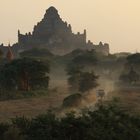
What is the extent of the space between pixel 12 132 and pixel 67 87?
4362 cm

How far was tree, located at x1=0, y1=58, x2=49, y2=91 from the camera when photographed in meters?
65.8

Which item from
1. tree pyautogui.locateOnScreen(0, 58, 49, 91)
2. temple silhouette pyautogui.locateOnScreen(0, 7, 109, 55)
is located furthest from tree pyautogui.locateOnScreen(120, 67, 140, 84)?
temple silhouette pyautogui.locateOnScreen(0, 7, 109, 55)

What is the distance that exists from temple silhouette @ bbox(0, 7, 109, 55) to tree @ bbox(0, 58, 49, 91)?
81403 mm

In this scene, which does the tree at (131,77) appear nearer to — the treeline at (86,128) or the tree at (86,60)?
the tree at (86,60)

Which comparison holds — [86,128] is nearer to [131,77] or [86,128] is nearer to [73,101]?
[73,101]

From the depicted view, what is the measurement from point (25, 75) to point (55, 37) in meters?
85.9

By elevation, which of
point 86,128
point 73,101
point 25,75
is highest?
point 25,75

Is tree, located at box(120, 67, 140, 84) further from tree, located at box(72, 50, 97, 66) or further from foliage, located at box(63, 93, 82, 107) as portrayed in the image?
foliage, located at box(63, 93, 82, 107)

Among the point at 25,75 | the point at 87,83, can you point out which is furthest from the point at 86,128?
the point at 25,75

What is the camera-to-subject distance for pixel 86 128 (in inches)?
1147

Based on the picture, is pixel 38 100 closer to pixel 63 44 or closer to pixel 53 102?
pixel 53 102

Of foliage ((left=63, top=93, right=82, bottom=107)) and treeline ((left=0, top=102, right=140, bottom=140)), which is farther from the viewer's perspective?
foliage ((left=63, top=93, right=82, bottom=107))

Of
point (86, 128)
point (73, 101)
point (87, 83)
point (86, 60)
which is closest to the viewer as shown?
point (86, 128)

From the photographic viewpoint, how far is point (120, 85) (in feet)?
242
